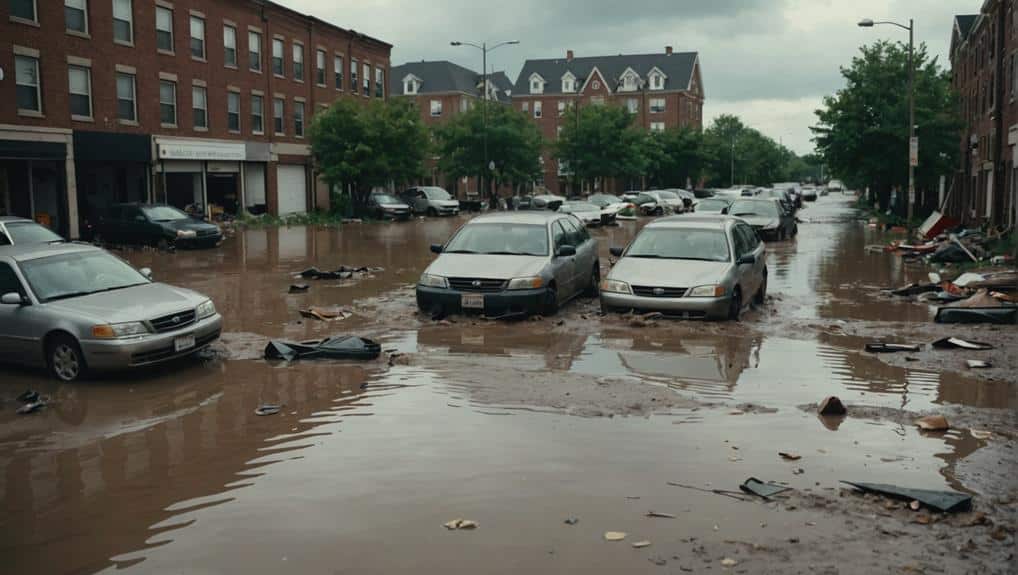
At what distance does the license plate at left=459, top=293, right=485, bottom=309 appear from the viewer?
13156mm

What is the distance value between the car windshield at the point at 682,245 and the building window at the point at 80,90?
83.3 ft

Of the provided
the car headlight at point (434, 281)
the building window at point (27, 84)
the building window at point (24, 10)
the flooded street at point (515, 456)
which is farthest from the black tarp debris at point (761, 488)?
the building window at point (24, 10)

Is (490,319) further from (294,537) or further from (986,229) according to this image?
(986,229)

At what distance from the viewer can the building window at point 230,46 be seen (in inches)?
1640

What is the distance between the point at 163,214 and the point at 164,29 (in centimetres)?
1189

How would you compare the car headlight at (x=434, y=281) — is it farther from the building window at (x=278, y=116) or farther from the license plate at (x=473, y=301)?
the building window at (x=278, y=116)

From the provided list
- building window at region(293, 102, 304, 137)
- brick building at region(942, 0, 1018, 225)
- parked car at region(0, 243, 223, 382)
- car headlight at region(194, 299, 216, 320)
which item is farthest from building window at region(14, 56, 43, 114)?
brick building at region(942, 0, 1018, 225)

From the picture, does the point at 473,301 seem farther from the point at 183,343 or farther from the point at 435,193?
the point at 435,193

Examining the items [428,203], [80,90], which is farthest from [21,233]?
[428,203]

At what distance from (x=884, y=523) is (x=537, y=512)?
202cm

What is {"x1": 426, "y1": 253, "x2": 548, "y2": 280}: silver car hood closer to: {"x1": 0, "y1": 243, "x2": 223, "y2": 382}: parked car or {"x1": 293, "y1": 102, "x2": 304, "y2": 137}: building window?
{"x1": 0, "y1": 243, "x2": 223, "y2": 382}: parked car

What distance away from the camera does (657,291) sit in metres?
13.0

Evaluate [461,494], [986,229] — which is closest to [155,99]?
[986,229]

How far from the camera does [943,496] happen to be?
5652 millimetres
